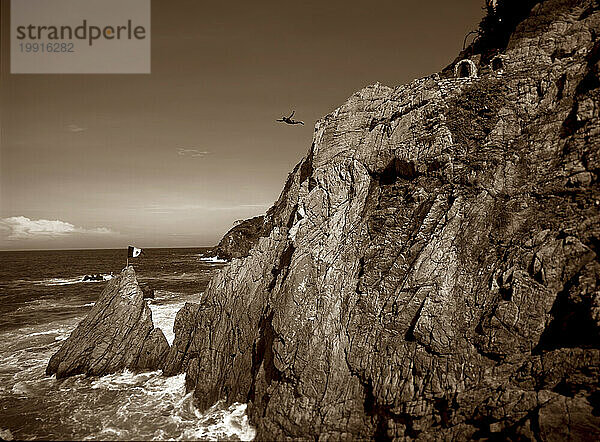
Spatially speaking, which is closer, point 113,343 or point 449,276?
point 449,276

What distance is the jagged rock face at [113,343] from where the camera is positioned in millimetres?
19578

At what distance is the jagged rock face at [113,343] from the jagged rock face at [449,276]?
4.67m

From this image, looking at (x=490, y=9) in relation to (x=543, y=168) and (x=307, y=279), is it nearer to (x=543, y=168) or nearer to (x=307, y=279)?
(x=543, y=168)

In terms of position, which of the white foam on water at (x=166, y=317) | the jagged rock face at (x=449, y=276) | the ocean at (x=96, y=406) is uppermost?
the jagged rock face at (x=449, y=276)

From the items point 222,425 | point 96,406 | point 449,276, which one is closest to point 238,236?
point 96,406

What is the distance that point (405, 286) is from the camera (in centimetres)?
1228

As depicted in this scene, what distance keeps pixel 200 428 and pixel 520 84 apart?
749 inches

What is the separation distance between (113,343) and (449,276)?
745 inches

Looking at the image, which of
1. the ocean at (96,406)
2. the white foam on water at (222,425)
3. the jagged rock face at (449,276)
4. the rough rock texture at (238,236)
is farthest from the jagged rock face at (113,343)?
the rough rock texture at (238,236)

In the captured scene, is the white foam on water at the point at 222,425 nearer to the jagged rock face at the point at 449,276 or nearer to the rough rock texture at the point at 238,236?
the jagged rock face at the point at 449,276

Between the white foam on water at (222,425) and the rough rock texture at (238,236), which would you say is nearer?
the white foam on water at (222,425)

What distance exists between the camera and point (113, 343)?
66.3 feet

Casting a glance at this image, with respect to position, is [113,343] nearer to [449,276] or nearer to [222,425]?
[222,425]

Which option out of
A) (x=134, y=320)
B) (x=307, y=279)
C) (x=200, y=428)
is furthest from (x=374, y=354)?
(x=134, y=320)
